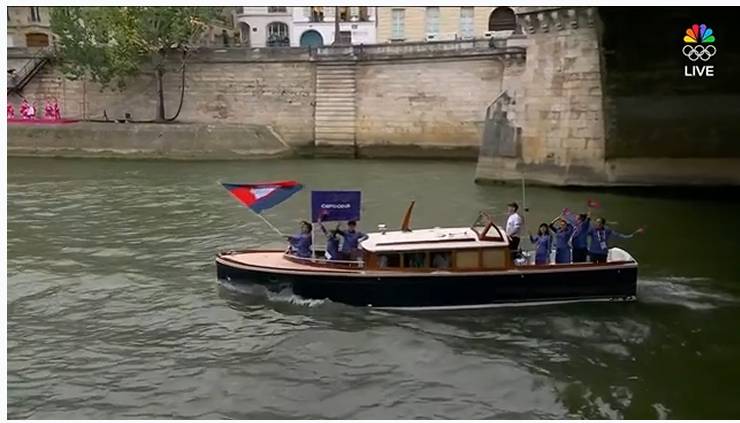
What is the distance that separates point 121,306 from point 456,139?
27.5m

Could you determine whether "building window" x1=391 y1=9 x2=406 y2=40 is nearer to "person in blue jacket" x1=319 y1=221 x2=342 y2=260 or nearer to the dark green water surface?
the dark green water surface

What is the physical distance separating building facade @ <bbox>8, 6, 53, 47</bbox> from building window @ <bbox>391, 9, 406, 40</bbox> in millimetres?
21229

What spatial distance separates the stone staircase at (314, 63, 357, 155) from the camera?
41.7 meters

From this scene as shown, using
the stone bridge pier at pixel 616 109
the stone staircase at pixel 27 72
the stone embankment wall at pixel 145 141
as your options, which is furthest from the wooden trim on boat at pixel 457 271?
the stone staircase at pixel 27 72

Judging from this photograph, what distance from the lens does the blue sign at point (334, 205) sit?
15242 mm

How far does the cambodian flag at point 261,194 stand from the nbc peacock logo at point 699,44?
13.7 metres

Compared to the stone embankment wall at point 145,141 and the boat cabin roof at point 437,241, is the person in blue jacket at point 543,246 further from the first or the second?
the stone embankment wall at point 145,141

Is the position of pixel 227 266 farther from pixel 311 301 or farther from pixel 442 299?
pixel 442 299

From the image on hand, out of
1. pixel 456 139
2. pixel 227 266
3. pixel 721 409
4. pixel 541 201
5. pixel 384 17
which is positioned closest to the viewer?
pixel 721 409

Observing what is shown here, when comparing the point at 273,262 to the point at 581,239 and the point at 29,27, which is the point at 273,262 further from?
the point at 29,27

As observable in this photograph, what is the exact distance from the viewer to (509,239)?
15.1m

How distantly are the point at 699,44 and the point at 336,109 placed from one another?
819 inches

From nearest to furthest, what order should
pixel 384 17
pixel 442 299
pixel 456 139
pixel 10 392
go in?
pixel 10 392 → pixel 442 299 → pixel 456 139 → pixel 384 17

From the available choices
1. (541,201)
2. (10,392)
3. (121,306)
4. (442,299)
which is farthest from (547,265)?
(541,201)
